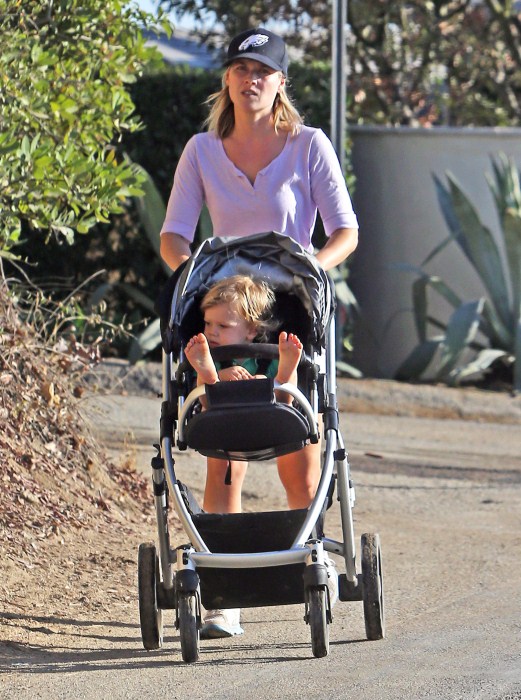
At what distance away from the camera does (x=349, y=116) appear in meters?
14.9

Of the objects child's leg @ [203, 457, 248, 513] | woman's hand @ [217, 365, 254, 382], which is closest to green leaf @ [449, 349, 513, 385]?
child's leg @ [203, 457, 248, 513]

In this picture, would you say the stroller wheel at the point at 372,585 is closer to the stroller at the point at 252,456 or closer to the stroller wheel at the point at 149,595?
the stroller at the point at 252,456

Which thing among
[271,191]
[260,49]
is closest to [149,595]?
[271,191]

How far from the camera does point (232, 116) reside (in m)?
5.18

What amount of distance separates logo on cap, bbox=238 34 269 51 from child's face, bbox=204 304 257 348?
992 millimetres

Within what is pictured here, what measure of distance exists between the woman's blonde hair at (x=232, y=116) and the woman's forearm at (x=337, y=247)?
42 cm

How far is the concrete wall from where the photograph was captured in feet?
41.7

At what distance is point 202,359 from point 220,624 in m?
1.01

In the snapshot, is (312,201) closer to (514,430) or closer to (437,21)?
(514,430)

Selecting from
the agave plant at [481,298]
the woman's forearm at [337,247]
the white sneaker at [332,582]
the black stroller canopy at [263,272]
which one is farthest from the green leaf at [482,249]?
the white sneaker at [332,582]

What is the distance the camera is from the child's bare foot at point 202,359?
4.48 metres

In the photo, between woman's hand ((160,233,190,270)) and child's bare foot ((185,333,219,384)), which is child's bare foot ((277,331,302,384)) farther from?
woman's hand ((160,233,190,270))

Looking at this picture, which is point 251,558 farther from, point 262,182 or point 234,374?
point 262,182

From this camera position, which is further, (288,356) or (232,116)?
(232,116)
